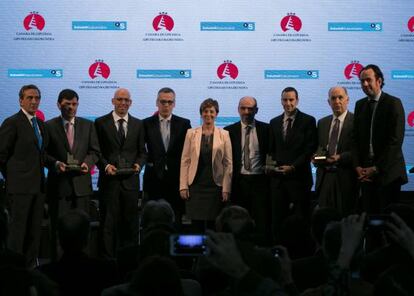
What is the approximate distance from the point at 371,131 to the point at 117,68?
356 centimetres

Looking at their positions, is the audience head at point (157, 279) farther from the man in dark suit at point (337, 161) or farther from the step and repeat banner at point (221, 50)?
the step and repeat banner at point (221, 50)

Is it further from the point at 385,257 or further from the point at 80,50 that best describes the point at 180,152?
the point at 385,257

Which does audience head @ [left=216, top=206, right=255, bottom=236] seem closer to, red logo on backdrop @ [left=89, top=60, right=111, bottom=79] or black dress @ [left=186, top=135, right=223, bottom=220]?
black dress @ [left=186, top=135, right=223, bottom=220]

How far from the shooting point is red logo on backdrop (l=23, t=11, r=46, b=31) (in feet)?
31.0

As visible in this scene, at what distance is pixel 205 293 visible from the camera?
4082mm

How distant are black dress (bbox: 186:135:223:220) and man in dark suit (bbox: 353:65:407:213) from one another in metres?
1.56

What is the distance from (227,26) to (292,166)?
7.80ft

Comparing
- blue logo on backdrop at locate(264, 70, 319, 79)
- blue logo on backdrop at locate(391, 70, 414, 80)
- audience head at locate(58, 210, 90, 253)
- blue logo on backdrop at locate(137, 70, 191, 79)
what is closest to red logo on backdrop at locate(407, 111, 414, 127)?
blue logo on backdrop at locate(391, 70, 414, 80)

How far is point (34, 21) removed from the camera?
31.0 ft

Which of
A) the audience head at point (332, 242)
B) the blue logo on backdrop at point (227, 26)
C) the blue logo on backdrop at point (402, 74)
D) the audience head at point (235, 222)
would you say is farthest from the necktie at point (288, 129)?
the audience head at point (332, 242)

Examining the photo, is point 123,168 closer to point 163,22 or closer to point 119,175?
point 119,175

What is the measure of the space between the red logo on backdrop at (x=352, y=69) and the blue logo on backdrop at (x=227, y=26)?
1237 mm

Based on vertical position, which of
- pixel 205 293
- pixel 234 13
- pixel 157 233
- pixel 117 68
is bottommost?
pixel 205 293

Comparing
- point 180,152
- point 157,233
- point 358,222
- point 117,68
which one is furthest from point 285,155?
point 358,222
